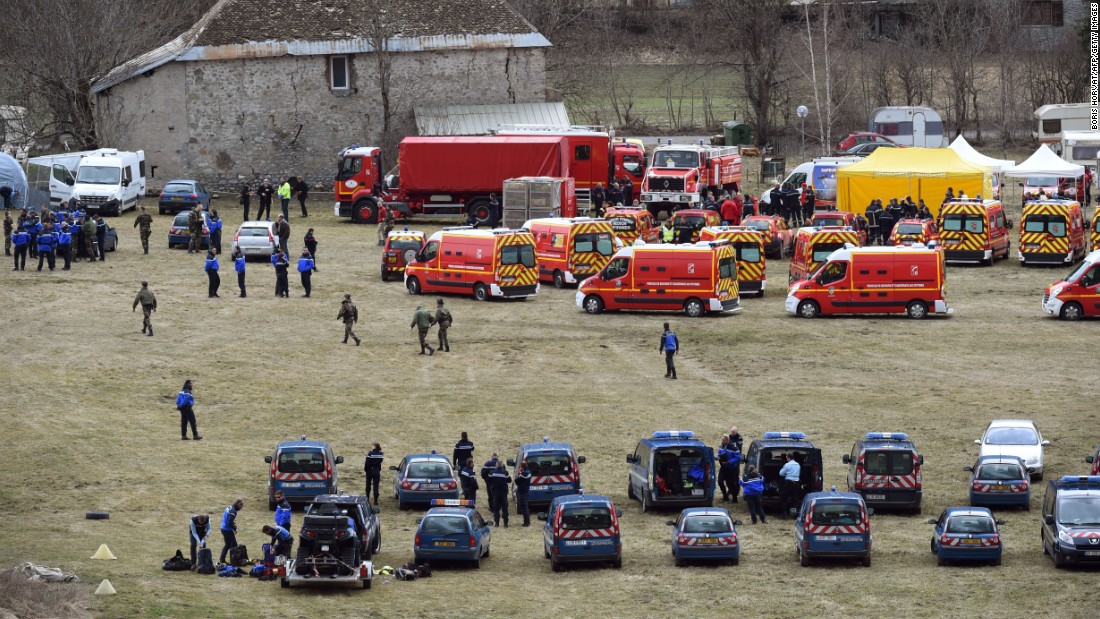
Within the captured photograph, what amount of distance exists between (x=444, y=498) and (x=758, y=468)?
18.0 ft

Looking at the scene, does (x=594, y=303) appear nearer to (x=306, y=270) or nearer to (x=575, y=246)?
(x=575, y=246)

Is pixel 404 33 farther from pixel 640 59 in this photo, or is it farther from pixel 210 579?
pixel 210 579

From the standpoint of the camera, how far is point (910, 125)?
8650cm

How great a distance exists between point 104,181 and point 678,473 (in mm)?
38488

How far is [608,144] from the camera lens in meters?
68.0

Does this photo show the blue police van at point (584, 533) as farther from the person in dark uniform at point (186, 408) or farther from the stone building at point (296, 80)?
the stone building at point (296, 80)

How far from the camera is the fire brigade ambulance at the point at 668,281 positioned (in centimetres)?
4831

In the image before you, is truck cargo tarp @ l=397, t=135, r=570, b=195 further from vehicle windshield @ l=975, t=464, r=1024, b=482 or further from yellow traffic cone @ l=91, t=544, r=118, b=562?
yellow traffic cone @ l=91, t=544, r=118, b=562

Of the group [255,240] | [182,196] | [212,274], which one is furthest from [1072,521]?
[182,196]

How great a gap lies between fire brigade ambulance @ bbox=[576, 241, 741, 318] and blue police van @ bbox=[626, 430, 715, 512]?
17.2 meters

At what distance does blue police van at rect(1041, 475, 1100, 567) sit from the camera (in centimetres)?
2661

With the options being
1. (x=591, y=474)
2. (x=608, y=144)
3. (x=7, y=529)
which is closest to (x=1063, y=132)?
(x=608, y=144)

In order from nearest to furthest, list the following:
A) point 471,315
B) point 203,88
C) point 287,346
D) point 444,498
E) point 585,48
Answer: point 444,498, point 287,346, point 471,315, point 203,88, point 585,48

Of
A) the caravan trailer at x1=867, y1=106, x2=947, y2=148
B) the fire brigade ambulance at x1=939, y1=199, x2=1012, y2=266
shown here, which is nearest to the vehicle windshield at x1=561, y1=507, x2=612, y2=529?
the fire brigade ambulance at x1=939, y1=199, x2=1012, y2=266
